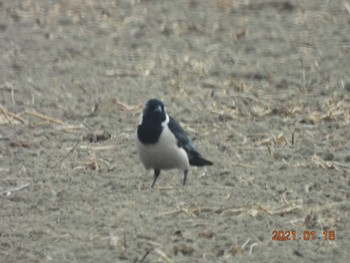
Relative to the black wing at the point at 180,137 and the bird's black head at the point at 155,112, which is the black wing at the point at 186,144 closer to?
the black wing at the point at 180,137

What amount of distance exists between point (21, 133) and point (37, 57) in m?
2.51

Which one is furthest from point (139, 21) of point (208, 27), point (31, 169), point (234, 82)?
point (31, 169)

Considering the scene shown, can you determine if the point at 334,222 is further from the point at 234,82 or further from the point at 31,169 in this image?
the point at 234,82

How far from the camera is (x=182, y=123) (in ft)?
31.5

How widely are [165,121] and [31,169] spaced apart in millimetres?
1129

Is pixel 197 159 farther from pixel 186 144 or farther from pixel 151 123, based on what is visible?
pixel 151 123

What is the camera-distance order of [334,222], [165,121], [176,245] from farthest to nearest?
[165,121], [334,222], [176,245]

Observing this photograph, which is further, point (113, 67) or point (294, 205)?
point (113, 67)

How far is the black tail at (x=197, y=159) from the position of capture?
828cm

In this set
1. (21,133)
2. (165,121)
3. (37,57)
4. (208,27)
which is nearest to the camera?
(165,121)

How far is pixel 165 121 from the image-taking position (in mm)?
8195
